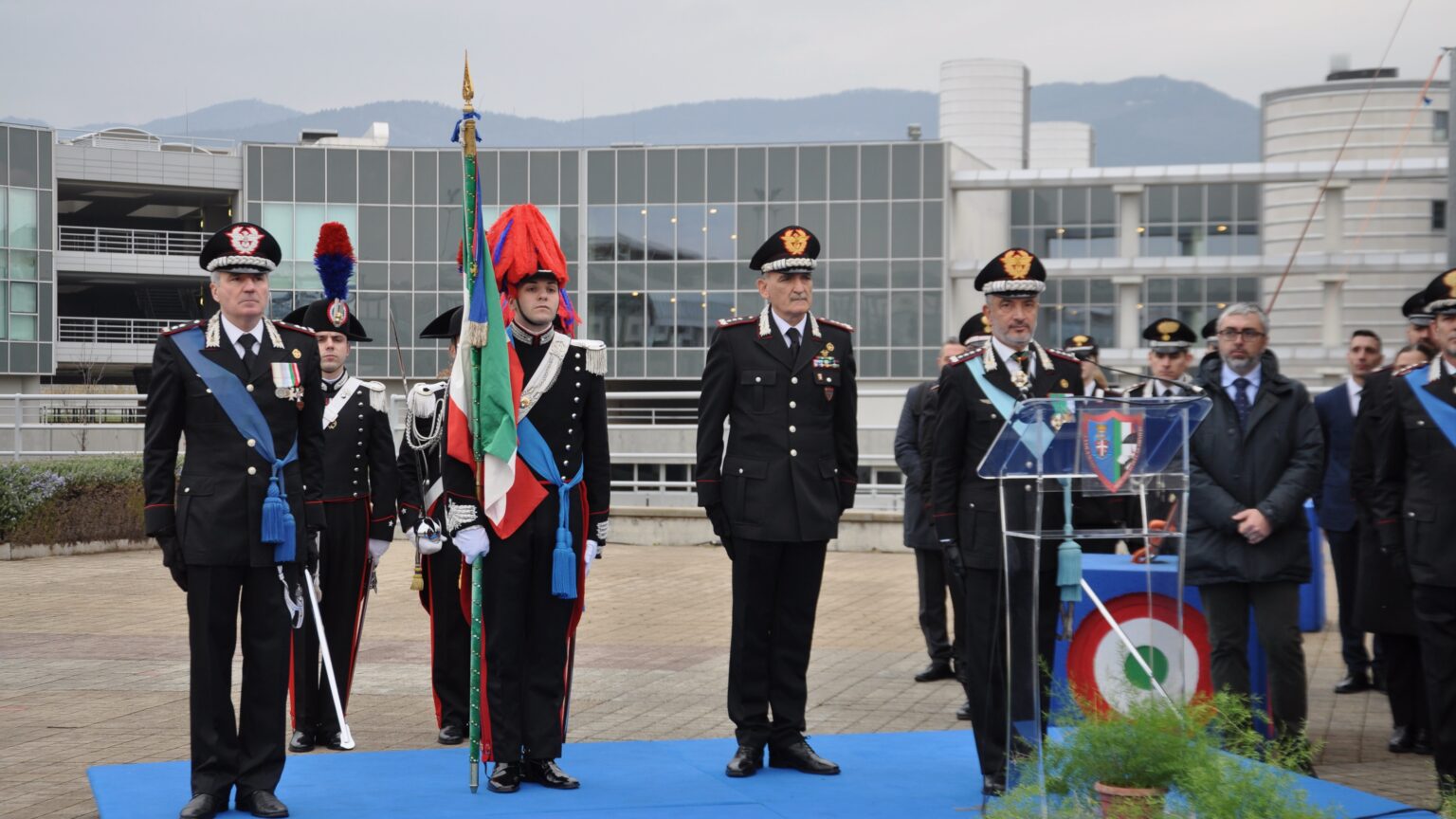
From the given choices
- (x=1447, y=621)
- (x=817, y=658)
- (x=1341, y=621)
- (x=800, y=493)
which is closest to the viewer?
(x=1447, y=621)

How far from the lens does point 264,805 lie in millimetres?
6207

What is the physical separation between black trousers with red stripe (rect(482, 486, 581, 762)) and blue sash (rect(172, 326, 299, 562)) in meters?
0.89

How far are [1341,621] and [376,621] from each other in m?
7.10

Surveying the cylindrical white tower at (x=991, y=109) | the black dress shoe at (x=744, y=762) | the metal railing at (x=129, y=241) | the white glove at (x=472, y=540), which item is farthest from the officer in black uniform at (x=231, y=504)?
the cylindrical white tower at (x=991, y=109)

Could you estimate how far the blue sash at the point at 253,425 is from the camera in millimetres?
6238

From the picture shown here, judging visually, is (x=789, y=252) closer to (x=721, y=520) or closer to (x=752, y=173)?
(x=721, y=520)

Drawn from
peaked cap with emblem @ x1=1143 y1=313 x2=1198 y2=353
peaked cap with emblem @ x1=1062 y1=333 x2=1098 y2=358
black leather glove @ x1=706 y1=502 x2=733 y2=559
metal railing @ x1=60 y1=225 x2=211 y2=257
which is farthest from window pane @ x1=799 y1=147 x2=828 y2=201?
black leather glove @ x1=706 y1=502 x2=733 y2=559

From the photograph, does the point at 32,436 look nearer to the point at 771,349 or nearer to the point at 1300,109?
the point at 771,349

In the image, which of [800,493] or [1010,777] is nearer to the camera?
[1010,777]

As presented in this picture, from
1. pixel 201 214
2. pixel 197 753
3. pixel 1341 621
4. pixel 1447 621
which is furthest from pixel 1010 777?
pixel 201 214

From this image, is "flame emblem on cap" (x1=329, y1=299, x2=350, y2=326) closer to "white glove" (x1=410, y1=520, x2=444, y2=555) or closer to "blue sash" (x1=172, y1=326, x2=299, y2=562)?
"white glove" (x1=410, y1=520, x2=444, y2=555)

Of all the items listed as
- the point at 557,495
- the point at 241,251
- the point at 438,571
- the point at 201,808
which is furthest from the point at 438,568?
the point at 241,251

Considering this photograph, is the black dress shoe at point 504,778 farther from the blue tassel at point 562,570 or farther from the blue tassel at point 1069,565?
the blue tassel at point 1069,565

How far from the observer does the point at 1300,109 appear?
2266 inches
